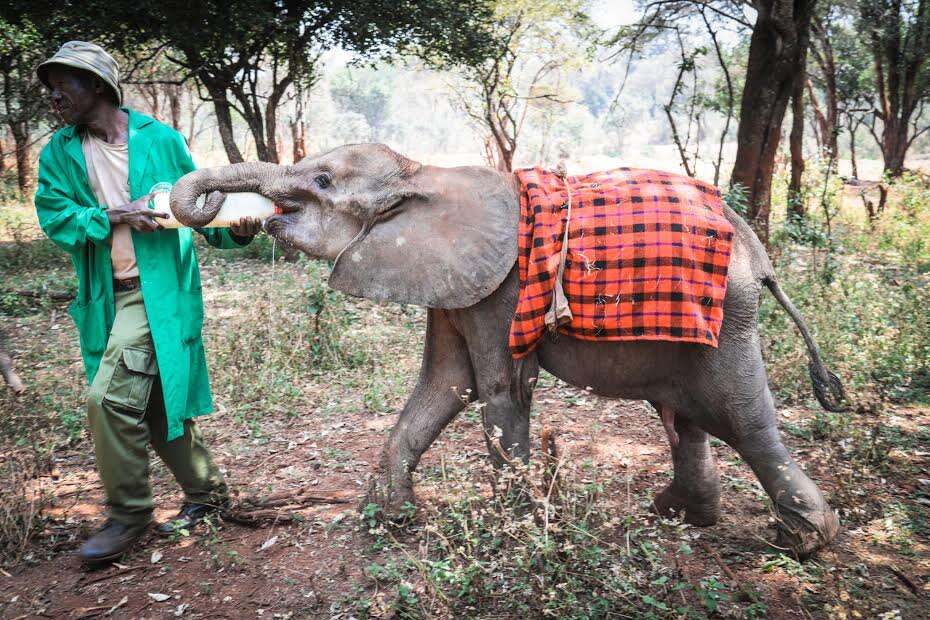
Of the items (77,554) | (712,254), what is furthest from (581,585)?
(77,554)

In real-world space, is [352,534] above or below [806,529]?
below

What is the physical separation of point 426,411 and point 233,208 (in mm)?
1464

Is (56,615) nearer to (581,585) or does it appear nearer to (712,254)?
(581,585)

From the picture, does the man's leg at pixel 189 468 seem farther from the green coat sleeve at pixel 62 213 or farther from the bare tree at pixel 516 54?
the bare tree at pixel 516 54

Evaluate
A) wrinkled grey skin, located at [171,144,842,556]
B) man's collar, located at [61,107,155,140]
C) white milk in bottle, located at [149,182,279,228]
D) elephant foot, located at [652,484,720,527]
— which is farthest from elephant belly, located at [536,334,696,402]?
man's collar, located at [61,107,155,140]

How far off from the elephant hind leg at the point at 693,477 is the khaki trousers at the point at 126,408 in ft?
8.98

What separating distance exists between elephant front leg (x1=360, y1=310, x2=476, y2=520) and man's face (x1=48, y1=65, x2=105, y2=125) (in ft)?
6.63

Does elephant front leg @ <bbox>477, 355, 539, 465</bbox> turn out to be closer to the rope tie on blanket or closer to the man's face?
the rope tie on blanket

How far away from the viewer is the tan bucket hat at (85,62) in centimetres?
350

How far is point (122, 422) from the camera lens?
3.72 m

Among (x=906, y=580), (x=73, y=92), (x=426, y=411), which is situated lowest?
(x=906, y=580)

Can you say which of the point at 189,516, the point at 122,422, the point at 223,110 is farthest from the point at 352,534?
the point at 223,110

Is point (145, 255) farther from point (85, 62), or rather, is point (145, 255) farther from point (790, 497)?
point (790, 497)

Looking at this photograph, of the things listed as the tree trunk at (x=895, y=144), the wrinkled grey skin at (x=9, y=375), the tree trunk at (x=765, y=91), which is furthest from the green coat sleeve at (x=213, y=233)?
the tree trunk at (x=895, y=144)
